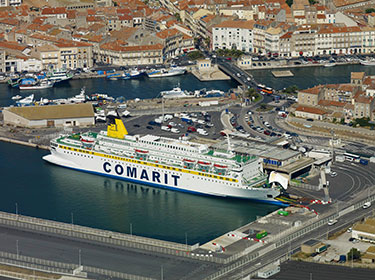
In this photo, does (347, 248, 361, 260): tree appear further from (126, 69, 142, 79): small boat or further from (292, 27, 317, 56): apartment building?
(292, 27, 317, 56): apartment building

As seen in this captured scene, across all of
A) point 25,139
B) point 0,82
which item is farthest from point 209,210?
point 0,82

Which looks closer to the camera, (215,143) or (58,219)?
(58,219)

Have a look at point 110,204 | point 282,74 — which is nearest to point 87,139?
point 110,204

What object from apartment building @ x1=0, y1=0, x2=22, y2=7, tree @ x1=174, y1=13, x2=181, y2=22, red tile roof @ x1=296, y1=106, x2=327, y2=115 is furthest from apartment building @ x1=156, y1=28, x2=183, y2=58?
red tile roof @ x1=296, y1=106, x2=327, y2=115

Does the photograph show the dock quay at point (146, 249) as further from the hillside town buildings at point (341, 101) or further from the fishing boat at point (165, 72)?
the fishing boat at point (165, 72)

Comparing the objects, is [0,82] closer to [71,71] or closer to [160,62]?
[71,71]

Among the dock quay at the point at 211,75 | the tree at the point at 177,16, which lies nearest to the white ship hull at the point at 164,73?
the dock quay at the point at 211,75
